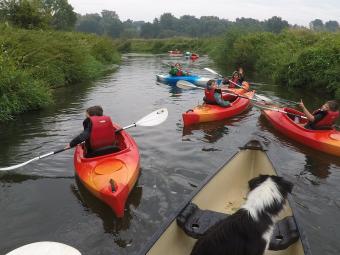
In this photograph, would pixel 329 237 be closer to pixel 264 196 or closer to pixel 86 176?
pixel 264 196

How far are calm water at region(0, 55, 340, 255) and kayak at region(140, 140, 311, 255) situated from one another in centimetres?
40

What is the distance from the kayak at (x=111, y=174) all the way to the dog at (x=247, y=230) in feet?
6.30

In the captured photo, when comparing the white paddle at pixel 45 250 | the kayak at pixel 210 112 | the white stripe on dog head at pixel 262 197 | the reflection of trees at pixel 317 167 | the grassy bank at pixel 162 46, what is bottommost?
the grassy bank at pixel 162 46

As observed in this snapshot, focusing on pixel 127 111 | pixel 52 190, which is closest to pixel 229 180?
pixel 52 190

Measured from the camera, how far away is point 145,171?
21.5ft

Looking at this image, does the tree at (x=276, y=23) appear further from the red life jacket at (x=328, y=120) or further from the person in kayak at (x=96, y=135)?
the person in kayak at (x=96, y=135)

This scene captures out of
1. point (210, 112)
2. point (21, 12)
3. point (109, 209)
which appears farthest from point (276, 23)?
point (109, 209)

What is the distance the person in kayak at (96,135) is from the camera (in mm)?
5613

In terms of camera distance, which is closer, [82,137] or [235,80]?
[82,137]

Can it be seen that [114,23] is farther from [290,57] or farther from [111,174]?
[111,174]

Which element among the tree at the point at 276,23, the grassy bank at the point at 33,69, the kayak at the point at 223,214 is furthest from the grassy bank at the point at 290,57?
the tree at the point at 276,23

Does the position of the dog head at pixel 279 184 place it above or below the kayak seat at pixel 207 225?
above

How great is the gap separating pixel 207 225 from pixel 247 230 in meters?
0.97

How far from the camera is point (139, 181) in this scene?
20.2ft
